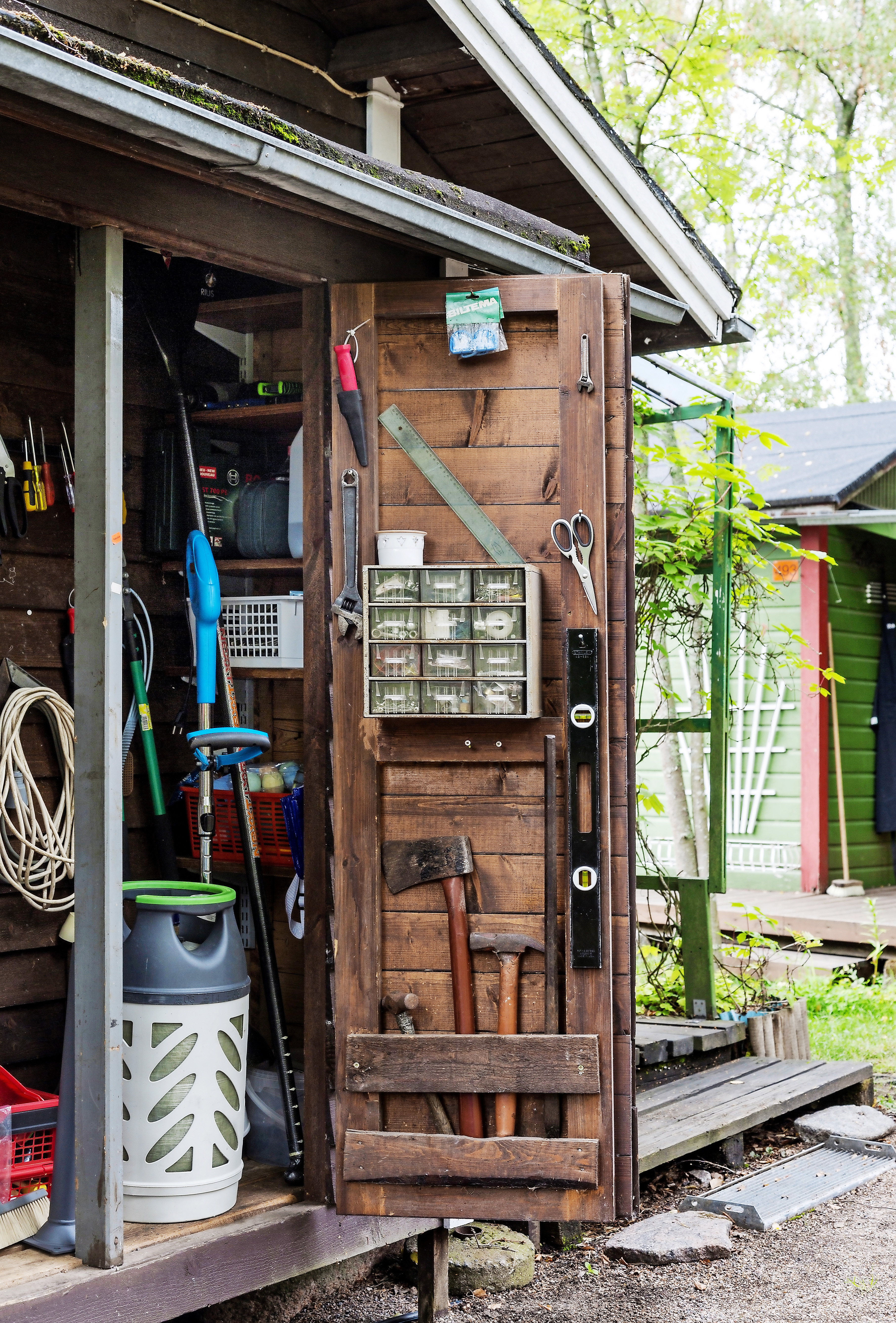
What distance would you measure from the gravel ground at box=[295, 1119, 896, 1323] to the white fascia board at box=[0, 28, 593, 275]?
295 centimetres

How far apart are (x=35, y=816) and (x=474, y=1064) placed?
1408 mm

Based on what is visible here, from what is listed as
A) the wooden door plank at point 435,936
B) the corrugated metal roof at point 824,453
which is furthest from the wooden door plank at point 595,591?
the corrugated metal roof at point 824,453

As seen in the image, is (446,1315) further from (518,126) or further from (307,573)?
(518,126)

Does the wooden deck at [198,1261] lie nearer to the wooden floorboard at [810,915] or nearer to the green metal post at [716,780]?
the green metal post at [716,780]

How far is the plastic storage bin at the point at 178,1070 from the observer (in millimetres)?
3150

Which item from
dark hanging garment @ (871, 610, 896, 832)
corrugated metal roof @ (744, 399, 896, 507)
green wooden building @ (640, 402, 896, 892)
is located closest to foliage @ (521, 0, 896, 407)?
corrugated metal roof @ (744, 399, 896, 507)

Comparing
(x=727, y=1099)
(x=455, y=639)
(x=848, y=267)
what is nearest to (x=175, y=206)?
(x=455, y=639)

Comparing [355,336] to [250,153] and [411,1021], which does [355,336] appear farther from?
[411,1021]

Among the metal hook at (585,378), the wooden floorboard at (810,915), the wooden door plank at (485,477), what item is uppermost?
the metal hook at (585,378)

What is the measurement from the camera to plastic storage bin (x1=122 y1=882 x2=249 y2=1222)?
3.15 m

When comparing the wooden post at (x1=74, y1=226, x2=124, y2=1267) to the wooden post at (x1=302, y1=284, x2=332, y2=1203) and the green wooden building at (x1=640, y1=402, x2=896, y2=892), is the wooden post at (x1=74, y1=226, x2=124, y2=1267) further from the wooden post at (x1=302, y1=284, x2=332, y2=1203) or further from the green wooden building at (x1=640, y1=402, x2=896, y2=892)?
the green wooden building at (x1=640, y1=402, x2=896, y2=892)

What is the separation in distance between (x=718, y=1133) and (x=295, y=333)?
320 cm

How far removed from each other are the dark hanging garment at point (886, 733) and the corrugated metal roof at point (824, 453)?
1.47 metres

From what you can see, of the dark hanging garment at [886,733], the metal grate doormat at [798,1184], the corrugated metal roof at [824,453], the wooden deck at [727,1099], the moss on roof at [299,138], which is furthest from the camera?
the dark hanging garment at [886,733]
